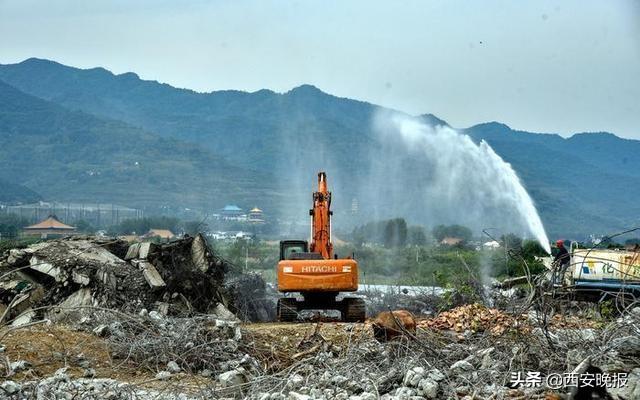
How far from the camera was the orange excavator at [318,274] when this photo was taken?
24.5m

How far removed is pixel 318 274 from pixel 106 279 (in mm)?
4796

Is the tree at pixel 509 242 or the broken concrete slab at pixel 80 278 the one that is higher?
the tree at pixel 509 242

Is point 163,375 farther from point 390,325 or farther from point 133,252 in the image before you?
point 133,252

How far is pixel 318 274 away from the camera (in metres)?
24.4

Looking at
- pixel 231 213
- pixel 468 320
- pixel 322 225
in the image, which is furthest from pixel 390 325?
pixel 231 213

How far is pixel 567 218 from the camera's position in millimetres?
160625

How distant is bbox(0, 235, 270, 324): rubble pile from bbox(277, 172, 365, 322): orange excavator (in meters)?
2.01

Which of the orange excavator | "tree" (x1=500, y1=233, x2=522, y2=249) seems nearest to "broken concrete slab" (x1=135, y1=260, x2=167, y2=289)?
the orange excavator

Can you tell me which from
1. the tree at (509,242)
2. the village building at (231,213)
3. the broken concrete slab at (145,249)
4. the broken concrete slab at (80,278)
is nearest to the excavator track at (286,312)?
the broken concrete slab at (145,249)

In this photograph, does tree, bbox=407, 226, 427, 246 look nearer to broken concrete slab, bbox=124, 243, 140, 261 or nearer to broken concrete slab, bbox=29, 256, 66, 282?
broken concrete slab, bbox=124, 243, 140, 261

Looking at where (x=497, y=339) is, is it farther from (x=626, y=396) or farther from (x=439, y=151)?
(x=439, y=151)

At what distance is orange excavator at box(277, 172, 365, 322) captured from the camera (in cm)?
2445

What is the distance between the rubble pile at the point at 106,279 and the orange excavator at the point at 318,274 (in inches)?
79.3

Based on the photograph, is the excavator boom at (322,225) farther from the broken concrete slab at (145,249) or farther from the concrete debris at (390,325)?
the concrete debris at (390,325)
